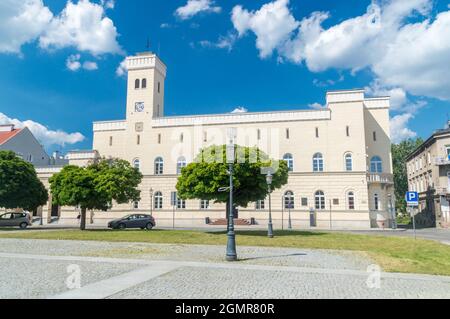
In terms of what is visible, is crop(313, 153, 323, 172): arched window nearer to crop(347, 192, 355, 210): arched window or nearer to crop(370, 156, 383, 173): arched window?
crop(347, 192, 355, 210): arched window

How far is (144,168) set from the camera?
48594 mm

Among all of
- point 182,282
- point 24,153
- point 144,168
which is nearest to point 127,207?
point 144,168

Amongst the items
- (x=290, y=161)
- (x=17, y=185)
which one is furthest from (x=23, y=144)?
(x=290, y=161)

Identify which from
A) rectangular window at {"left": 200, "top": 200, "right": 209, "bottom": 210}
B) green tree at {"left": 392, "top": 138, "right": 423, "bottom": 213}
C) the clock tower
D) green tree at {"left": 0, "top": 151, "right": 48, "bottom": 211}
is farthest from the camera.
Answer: green tree at {"left": 392, "top": 138, "right": 423, "bottom": 213}

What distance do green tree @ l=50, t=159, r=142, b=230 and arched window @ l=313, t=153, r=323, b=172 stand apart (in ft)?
75.4

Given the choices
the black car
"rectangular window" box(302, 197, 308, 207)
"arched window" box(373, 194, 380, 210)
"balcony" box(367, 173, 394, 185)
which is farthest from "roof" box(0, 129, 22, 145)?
"arched window" box(373, 194, 380, 210)

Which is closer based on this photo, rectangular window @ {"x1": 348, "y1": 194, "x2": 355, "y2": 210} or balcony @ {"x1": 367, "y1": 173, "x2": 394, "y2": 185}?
rectangular window @ {"x1": 348, "y1": 194, "x2": 355, "y2": 210}

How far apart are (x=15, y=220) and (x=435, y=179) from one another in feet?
158

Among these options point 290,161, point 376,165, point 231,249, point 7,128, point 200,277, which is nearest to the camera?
point 200,277

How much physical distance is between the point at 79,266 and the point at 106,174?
789 inches

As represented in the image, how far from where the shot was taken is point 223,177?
2550cm

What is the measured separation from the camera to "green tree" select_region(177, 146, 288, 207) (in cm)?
2553

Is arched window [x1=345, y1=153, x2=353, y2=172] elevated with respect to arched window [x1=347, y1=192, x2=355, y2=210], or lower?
elevated

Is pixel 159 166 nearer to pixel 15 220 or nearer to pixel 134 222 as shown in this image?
pixel 134 222
